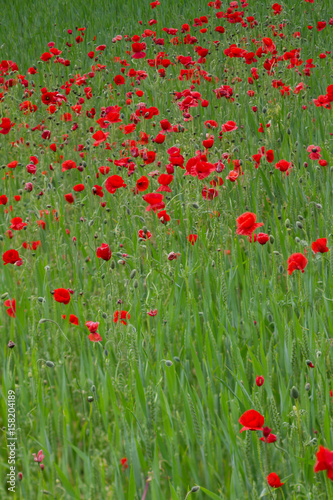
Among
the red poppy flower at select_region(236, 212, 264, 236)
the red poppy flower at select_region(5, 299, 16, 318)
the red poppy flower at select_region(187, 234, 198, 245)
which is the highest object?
the red poppy flower at select_region(236, 212, 264, 236)

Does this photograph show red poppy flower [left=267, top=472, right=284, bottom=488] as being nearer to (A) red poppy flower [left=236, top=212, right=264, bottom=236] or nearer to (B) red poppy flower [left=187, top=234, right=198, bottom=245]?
(A) red poppy flower [left=236, top=212, right=264, bottom=236]

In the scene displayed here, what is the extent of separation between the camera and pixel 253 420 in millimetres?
1207

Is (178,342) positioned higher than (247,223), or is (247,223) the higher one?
(247,223)

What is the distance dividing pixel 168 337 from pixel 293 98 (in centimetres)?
314

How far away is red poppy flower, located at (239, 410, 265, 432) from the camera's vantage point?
120 cm

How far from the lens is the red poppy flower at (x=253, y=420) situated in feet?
3.93

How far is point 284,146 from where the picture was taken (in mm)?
3598

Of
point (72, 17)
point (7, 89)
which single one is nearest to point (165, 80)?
point (7, 89)

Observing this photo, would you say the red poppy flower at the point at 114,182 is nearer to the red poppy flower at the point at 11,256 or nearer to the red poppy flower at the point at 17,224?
the red poppy flower at the point at 17,224

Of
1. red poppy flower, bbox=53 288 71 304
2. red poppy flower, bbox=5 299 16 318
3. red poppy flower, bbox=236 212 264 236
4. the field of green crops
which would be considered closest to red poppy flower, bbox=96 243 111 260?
the field of green crops

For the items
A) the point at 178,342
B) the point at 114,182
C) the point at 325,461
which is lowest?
the point at 178,342

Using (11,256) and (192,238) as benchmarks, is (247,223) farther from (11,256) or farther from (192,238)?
(11,256)

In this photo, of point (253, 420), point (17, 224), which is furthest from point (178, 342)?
point (17, 224)

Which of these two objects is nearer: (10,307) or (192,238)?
(10,307)
